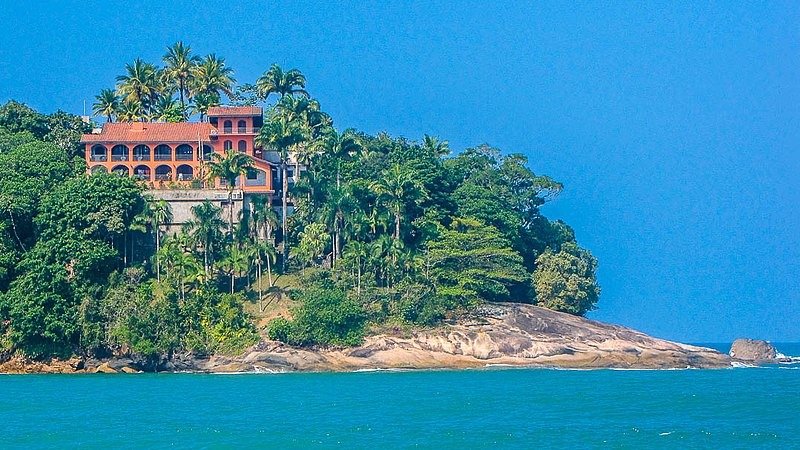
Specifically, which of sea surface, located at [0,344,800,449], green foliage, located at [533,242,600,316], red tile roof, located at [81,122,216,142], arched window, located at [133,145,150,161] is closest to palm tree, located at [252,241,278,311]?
sea surface, located at [0,344,800,449]

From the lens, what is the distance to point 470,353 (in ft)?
252

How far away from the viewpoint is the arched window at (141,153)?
298 ft

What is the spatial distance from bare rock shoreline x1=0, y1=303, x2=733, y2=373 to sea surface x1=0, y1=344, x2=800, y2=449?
2.60 meters

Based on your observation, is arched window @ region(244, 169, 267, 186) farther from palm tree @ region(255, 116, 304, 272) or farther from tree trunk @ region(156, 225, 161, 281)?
tree trunk @ region(156, 225, 161, 281)

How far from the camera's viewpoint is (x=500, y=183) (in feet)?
294

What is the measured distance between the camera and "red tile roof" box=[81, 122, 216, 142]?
9019 cm

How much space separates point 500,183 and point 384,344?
1914cm

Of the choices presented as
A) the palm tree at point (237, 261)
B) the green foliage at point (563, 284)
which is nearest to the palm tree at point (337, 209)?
the palm tree at point (237, 261)

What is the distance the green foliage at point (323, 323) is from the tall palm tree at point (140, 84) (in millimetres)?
29327

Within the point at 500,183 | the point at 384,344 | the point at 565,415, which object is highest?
the point at 500,183

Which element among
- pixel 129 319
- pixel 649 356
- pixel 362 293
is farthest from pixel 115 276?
→ pixel 649 356

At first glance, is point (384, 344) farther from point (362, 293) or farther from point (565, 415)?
point (565, 415)

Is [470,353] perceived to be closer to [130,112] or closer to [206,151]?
[206,151]

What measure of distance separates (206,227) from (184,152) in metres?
14.8
